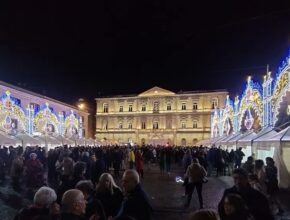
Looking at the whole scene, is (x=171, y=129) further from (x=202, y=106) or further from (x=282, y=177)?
(x=282, y=177)

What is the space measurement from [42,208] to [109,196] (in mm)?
1213

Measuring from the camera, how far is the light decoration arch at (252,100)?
1944cm

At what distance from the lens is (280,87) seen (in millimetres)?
15375

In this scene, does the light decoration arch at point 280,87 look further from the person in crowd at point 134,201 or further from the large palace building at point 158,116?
the large palace building at point 158,116

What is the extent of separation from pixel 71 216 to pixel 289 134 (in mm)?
11336

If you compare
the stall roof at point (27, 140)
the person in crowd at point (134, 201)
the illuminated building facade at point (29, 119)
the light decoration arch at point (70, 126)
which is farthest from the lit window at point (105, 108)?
the person in crowd at point (134, 201)

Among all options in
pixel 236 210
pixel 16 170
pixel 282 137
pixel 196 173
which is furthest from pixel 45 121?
pixel 236 210

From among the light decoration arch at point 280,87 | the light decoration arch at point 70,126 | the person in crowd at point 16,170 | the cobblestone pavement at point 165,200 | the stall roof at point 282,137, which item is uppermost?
the light decoration arch at point 280,87

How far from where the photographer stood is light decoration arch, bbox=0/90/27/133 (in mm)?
25375

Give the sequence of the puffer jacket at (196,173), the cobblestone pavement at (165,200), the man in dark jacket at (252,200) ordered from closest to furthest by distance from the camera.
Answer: the man in dark jacket at (252,200)
the cobblestone pavement at (165,200)
the puffer jacket at (196,173)

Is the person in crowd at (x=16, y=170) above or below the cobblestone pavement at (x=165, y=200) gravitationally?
above

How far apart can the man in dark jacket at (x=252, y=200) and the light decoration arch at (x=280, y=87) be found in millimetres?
10582

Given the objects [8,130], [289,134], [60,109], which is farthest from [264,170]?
[60,109]

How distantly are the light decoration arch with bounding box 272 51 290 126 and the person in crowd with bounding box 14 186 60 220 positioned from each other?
1241 cm
